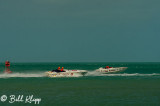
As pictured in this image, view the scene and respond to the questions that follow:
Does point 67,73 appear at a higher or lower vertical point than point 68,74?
higher

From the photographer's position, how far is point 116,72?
7194 centimetres

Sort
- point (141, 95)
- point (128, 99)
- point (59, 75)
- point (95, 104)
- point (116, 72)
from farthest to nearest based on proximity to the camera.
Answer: point (116, 72) → point (59, 75) → point (141, 95) → point (128, 99) → point (95, 104)

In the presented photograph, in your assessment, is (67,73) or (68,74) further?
(67,73)


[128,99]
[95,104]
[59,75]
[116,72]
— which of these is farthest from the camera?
[116,72]

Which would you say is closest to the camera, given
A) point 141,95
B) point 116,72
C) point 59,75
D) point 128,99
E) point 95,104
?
point 95,104

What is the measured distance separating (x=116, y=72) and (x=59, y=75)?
16.5 meters

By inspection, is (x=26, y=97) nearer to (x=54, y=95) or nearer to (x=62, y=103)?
(x=54, y=95)

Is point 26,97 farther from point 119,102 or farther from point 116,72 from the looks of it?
point 116,72

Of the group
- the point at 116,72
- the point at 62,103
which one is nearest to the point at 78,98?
the point at 62,103

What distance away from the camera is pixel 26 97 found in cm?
3147

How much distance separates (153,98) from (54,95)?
9284 millimetres

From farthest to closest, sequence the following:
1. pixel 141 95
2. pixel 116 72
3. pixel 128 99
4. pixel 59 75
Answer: pixel 116 72
pixel 59 75
pixel 141 95
pixel 128 99

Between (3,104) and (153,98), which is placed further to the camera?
(153,98)

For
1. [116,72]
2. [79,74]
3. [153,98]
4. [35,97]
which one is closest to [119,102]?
[153,98]
